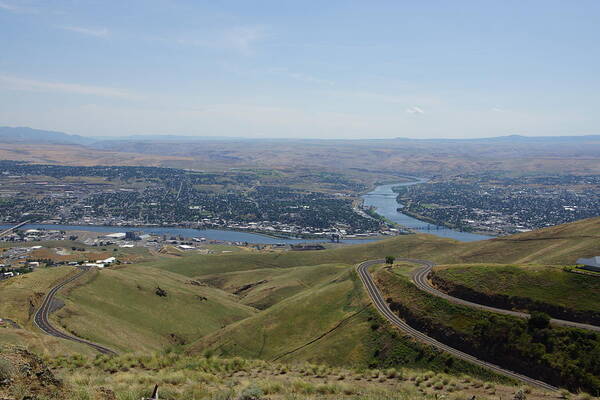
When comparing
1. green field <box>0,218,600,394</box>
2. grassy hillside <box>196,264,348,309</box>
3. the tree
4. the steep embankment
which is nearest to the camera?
the tree

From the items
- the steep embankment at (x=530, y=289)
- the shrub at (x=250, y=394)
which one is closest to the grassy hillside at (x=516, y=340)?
the steep embankment at (x=530, y=289)

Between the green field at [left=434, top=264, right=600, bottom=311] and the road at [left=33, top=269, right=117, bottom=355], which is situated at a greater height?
the green field at [left=434, top=264, right=600, bottom=311]

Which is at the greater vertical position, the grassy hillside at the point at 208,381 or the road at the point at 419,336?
the grassy hillside at the point at 208,381

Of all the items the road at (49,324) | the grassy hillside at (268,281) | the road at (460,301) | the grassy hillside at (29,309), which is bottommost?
the grassy hillside at (268,281)

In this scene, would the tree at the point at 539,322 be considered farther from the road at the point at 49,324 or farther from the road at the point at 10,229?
the road at the point at 10,229

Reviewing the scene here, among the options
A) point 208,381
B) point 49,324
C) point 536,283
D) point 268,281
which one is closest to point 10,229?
point 268,281

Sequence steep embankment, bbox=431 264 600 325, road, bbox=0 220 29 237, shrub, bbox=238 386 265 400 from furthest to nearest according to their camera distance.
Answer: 1. road, bbox=0 220 29 237
2. steep embankment, bbox=431 264 600 325
3. shrub, bbox=238 386 265 400

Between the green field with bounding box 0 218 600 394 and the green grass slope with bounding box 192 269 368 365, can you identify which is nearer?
the green field with bounding box 0 218 600 394

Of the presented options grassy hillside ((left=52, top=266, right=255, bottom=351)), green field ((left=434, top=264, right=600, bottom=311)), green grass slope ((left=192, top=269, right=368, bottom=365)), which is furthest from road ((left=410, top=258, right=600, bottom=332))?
grassy hillside ((left=52, top=266, right=255, bottom=351))

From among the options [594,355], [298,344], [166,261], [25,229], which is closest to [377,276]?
[298,344]

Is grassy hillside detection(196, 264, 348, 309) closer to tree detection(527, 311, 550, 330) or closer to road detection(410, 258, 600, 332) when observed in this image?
road detection(410, 258, 600, 332)
